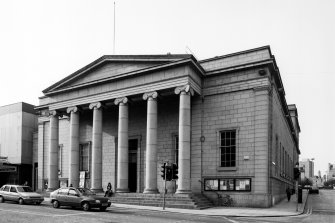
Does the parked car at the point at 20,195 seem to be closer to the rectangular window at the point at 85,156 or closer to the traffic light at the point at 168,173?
the traffic light at the point at 168,173

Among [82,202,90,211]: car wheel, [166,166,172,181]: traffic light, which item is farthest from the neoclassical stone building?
[82,202,90,211]: car wheel

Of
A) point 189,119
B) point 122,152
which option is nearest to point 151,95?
A: point 189,119

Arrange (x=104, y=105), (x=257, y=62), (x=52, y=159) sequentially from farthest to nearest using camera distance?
(x=52, y=159), (x=104, y=105), (x=257, y=62)

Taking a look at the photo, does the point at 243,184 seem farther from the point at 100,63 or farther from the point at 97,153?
the point at 100,63

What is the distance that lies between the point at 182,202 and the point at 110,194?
743 centimetres

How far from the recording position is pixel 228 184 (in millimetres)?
29047

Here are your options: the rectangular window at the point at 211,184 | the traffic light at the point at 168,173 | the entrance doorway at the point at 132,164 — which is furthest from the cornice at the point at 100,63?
the rectangular window at the point at 211,184

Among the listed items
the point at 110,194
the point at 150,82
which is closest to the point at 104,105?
the point at 150,82

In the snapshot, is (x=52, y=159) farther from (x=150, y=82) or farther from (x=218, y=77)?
(x=218, y=77)

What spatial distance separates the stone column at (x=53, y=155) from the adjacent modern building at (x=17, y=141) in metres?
11.3

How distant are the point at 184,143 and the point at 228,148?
12.8 ft

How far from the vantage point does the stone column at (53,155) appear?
37.2 meters

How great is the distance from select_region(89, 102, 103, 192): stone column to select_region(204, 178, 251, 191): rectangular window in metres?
9.94

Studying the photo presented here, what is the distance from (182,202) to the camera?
26500mm
